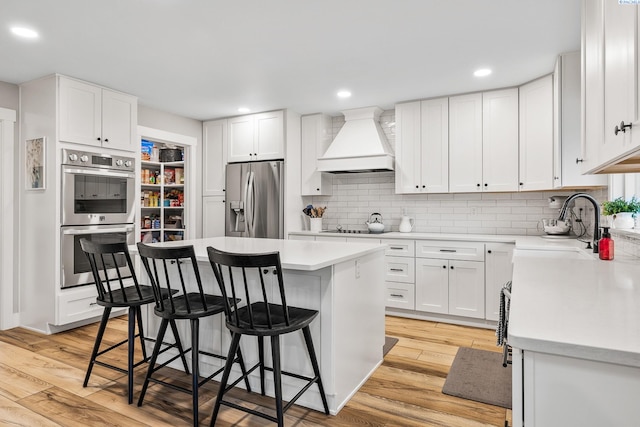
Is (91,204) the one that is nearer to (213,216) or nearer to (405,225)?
(213,216)

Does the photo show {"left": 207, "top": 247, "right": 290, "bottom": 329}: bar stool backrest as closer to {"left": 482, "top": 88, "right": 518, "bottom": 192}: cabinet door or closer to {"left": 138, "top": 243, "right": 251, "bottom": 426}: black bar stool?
{"left": 138, "top": 243, "right": 251, "bottom": 426}: black bar stool

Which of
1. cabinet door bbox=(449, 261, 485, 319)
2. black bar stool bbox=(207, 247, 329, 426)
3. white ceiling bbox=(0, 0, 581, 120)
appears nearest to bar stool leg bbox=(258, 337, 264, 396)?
black bar stool bbox=(207, 247, 329, 426)

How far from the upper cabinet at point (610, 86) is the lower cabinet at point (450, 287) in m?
1.97

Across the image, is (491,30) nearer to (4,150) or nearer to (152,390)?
(152,390)

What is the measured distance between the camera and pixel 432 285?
12.9 ft

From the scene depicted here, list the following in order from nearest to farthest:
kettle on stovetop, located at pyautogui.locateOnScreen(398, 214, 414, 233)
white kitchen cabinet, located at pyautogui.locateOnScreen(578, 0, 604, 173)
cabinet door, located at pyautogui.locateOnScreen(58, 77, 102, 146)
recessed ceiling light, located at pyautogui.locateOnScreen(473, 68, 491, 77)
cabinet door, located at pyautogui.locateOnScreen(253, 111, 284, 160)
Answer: white kitchen cabinet, located at pyautogui.locateOnScreen(578, 0, 604, 173), recessed ceiling light, located at pyautogui.locateOnScreen(473, 68, 491, 77), cabinet door, located at pyautogui.locateOnScreen(58, 77, 102, 146), kettle on stovetop, located at pyautogui.locateOnScreen(398, 214, 414, 233), cabinet door, located at pyautogui.locateOnScreen(253, 111, 284, 160)

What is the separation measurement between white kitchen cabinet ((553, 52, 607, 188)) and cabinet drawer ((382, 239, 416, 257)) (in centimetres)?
148

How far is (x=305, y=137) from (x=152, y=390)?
3.47 m

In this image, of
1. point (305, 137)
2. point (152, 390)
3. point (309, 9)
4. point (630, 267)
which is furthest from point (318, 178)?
point (630, 267)

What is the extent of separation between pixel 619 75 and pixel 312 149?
12.7 ft

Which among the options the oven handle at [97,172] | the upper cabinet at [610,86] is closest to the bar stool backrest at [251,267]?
the upper cabinet at [610,86]

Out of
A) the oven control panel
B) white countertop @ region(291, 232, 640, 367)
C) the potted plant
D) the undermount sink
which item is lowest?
the undermount sink

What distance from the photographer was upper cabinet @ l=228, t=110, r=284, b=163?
4.74 metres

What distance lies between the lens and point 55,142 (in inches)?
136
